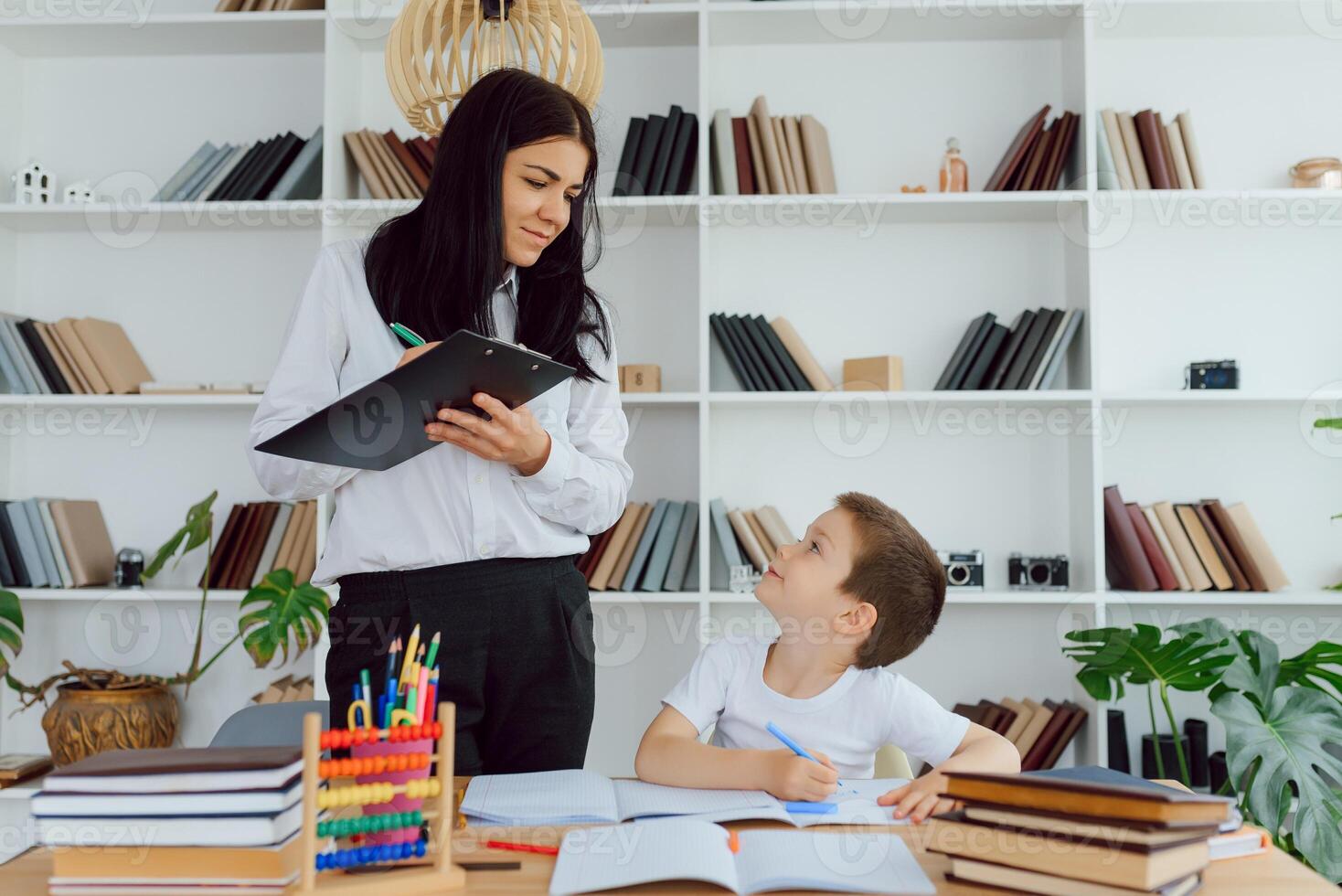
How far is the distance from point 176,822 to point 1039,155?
2731 millimetres

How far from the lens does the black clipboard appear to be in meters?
1.19

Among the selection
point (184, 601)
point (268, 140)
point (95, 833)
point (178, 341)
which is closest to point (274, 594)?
point (184, 601)

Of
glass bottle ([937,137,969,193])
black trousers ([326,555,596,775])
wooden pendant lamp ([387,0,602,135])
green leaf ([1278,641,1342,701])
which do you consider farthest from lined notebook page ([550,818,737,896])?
glass bottle ([937,137,969,193])

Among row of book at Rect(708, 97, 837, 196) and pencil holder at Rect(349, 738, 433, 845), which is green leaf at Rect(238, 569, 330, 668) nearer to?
row of book at Rect(708, 97, 837, 196)

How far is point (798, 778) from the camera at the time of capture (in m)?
1.20

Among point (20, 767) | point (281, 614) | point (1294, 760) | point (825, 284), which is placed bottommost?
point (20, 767)

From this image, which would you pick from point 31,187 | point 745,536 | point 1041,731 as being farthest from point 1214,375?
point 31,187

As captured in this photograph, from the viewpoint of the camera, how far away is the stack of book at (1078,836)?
0.89 meters

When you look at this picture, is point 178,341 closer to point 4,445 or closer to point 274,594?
point 4,445

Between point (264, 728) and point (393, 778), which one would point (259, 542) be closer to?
point (264, 728)

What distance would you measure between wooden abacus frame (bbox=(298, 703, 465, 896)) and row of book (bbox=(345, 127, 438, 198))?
2.29 meters

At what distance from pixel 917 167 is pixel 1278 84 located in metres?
1.07

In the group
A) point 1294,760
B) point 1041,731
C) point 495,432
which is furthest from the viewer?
point 1041,731

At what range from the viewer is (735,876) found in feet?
3.08
